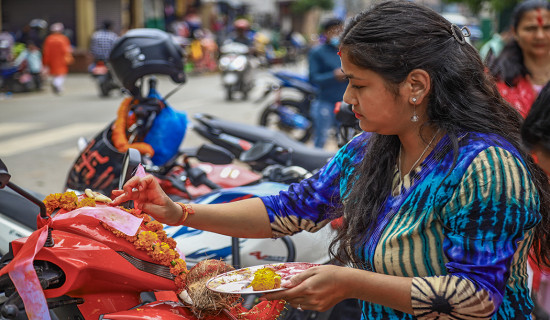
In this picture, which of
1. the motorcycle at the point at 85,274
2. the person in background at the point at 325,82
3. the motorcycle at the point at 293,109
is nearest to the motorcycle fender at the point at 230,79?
the motorcycle at the point at 293,109

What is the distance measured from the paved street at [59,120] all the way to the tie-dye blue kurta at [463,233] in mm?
5197

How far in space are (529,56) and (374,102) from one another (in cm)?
256

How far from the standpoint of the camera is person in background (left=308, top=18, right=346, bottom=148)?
258 inches

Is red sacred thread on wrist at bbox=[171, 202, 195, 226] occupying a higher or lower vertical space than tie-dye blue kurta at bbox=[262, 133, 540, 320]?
lower

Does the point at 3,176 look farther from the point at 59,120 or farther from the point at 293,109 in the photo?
the point at 59,120

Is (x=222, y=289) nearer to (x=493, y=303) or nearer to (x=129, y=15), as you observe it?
(x=493, y=303)

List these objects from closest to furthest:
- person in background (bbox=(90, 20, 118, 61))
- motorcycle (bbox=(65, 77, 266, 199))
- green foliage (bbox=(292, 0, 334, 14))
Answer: motorcycle (bbox=(65, 77, 266, 199)) → person in background (bbox=(90, 20, 118, 61)) → green foliage (bbox=(292, 0, 334, 14))

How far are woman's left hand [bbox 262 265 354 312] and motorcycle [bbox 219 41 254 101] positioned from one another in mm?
12802

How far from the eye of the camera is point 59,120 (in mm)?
10664

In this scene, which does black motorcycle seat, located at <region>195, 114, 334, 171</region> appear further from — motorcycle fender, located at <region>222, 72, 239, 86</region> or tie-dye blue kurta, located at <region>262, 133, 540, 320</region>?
motorcycle fender, located at <region>222, 72, 239, 86</region>

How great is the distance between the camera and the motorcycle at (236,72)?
14.1 meters

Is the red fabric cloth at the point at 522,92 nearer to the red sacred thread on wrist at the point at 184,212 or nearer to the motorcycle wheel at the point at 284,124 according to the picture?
the red sacred thread on wrist at the point at 184,212

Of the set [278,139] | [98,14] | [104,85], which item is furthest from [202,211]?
[98,14]

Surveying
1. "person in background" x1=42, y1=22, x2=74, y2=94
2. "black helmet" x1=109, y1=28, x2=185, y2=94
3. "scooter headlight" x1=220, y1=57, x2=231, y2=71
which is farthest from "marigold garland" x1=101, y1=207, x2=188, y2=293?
"person in background" x1=42, y1=22, x2=74, y2=94
